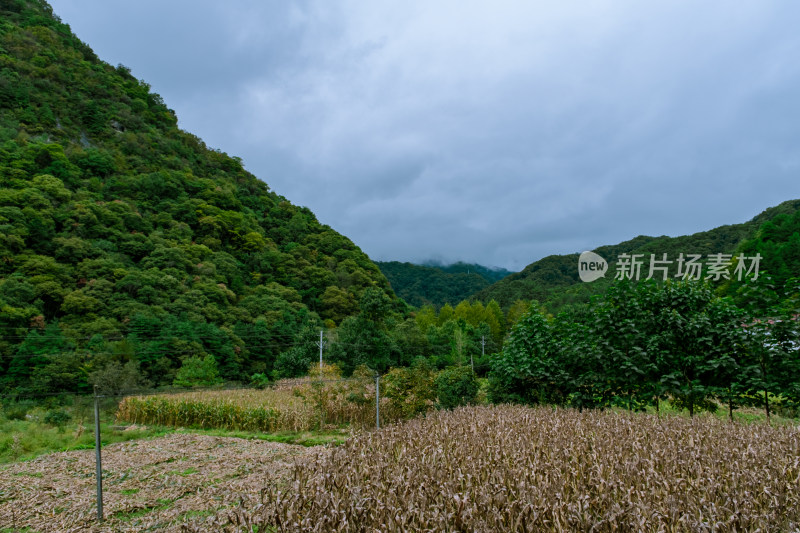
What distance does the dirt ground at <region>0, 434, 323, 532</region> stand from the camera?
14.9ft

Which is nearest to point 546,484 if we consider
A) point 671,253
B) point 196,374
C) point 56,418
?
point 56,418

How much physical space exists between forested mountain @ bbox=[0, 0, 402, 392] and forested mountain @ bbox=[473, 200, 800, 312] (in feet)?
63.6

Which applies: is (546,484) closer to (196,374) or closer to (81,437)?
(81,437)

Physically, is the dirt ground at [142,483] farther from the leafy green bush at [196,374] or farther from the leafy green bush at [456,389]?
the leafy green bush at [196,374]

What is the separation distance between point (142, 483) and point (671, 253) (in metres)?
47.6

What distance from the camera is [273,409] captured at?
11.6 meters

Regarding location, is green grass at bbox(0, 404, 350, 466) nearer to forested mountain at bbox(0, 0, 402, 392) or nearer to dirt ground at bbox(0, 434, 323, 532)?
dirt ground at bbox(0, 434, 323, 532)

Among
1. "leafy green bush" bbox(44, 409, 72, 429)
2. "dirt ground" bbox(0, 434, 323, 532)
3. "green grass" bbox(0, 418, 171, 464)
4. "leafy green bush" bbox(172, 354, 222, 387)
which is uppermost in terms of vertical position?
"dirt ground" bbox(0, 434, 323, 532)

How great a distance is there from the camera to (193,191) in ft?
159

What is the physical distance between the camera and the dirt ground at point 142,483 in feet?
14.9

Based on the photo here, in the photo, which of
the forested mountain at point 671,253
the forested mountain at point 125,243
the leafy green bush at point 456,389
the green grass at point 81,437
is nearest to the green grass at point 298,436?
the green grass at point 81,437

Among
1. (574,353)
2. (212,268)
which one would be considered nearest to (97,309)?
(212,268)

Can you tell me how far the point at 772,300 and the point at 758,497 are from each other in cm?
581

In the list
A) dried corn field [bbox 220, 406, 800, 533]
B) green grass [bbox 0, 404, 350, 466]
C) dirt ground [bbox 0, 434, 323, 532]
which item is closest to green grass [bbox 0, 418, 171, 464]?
green grass [bbox 0, 404, 350, 466]
